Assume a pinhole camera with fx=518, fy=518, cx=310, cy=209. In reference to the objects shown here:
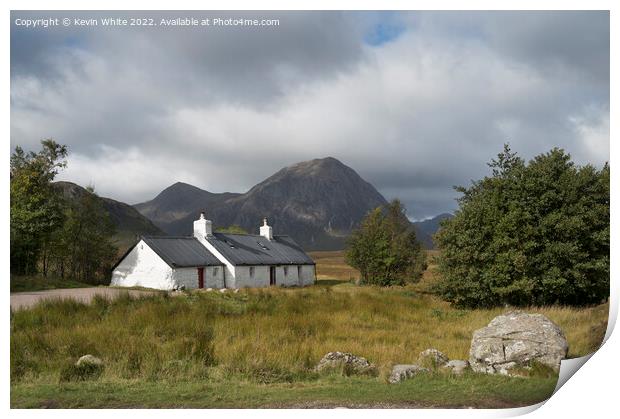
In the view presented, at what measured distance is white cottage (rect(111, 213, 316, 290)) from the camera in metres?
29.1

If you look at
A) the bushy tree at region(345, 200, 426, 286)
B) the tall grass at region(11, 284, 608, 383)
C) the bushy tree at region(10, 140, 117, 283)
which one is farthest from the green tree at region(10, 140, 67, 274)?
the bushy tree at region(345, 200, 426, 286)

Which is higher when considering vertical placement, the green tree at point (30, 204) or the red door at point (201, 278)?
the green tree at point (30, 204)

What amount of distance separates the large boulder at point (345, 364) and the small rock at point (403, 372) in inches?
23.0

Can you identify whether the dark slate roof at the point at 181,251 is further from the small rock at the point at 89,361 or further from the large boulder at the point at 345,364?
the large boulder at the point at 345,364

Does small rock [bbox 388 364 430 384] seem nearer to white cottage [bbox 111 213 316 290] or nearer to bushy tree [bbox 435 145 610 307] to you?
bushy tree [bbox 435 145 610 307]

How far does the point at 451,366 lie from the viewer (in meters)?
8.94

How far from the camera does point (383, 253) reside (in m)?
33.0

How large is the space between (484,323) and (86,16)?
1269 centimetres

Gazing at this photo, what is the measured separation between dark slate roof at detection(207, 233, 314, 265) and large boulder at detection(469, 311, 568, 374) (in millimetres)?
24751

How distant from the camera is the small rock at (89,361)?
348 inches

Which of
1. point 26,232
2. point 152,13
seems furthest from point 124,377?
point 26,232

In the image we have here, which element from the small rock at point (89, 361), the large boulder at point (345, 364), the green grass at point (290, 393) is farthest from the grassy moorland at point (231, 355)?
the large boulder at point (345, 364)

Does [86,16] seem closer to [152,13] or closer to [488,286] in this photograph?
[152,13]

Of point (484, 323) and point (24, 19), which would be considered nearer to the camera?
point (24, 19)
